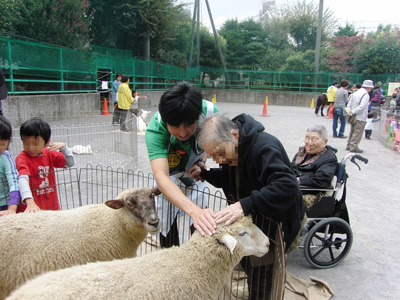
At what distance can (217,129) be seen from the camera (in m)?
1.91

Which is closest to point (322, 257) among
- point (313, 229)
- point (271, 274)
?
point (313, 229)

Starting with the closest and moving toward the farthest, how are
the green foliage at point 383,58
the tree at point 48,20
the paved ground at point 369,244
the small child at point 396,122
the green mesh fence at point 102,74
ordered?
the paved ground at point 369,244 < the small child at point 396,122 < the green mesh fence at point 102,74 < the tree at point 48,20 < the green foliage at point 383,58

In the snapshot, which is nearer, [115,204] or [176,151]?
[176,151]

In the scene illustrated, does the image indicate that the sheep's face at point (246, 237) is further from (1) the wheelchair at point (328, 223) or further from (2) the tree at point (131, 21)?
(2) the tree at point (131, 21)

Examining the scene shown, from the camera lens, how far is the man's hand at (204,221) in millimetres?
1937

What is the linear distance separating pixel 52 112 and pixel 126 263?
1139 cm

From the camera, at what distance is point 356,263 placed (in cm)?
363

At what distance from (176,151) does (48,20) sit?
16327mm

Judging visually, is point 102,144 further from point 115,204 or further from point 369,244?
point 369,244

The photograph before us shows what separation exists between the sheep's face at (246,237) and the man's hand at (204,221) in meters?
0.08

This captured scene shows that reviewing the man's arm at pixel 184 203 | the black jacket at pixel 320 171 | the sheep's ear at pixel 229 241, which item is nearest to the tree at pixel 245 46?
the black jacket at pixel 320 171

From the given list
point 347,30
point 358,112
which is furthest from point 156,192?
point 347,30

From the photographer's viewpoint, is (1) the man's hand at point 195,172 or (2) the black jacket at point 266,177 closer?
(2) the black jacket at point 266,177

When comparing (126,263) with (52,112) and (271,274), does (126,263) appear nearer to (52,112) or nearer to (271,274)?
(271,274)
